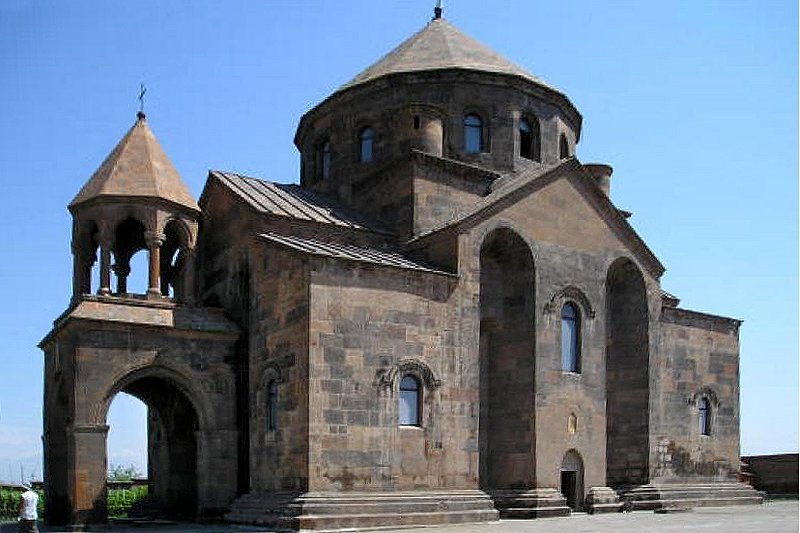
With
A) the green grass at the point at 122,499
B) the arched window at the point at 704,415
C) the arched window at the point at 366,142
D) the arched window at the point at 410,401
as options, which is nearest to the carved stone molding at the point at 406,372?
the arched window at the point at 410,401

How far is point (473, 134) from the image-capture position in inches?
1019

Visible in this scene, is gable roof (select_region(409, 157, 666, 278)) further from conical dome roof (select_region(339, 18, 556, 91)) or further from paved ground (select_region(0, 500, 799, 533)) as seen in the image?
paved ground (select_region(0, 500, 799, 533))

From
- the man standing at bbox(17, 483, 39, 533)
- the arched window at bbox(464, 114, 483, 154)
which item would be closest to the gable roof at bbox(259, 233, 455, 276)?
the arched window at bbox(464, 114, 483, 154)

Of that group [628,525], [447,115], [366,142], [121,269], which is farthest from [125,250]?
[628,525]

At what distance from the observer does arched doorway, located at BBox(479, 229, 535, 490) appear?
21531 millimetres

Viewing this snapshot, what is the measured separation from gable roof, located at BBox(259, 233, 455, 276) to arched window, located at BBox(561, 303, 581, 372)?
Result: 3.69m

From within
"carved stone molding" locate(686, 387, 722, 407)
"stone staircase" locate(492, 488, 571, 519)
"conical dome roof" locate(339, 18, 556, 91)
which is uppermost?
"conical dome roof" locate(339, 18, 556, 91)

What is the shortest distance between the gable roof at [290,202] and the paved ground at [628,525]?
724cm

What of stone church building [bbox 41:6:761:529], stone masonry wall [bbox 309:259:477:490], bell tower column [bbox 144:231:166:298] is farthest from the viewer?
bell tower column [bbox 144:231:166:298]

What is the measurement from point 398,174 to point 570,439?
7672 millimetres

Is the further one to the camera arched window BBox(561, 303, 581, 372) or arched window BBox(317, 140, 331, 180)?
arched window BBox(317, 140, 331, 180)

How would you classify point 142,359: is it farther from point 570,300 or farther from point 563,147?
point 563,147

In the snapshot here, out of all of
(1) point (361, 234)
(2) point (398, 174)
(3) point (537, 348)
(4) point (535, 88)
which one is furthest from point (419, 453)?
(4) point (535, 88)

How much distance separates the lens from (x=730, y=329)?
27141mm
